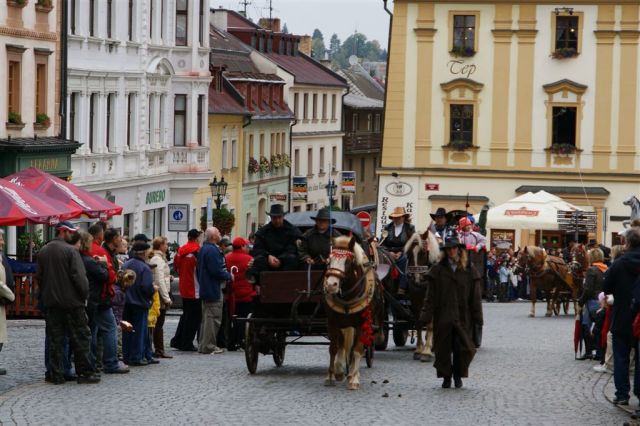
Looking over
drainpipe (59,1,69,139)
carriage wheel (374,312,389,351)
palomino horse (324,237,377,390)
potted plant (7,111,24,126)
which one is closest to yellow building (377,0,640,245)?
drainpipe (59,1,69,139)

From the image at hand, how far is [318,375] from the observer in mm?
19375

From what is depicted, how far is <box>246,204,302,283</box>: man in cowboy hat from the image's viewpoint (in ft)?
63.7

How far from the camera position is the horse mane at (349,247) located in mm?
17688

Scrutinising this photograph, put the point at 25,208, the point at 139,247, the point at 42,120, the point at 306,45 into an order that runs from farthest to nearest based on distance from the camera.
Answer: the point at 306,45 → the point at 42,120 → the point at 25,208 → the point at 139,247

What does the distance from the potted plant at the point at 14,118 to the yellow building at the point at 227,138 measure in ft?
89.8

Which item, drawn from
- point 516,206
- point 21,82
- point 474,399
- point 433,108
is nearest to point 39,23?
point 21,82

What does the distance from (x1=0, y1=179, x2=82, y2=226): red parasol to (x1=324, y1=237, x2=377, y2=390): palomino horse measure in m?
10.8

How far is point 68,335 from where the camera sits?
1758 cm

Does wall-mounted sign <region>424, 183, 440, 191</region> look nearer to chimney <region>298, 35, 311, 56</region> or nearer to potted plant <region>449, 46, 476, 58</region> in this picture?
potted plant <region>449, 46, 476, 58</region>

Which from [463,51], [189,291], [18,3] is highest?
[463,51]

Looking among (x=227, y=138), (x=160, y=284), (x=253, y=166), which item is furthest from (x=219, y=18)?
(x=160, y=284)

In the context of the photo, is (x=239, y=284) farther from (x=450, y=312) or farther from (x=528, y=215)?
(x=528, y=215)

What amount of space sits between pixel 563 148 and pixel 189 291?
32.8 m

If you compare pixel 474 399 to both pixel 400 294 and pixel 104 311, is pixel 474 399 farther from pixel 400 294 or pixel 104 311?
pixel 400 294
